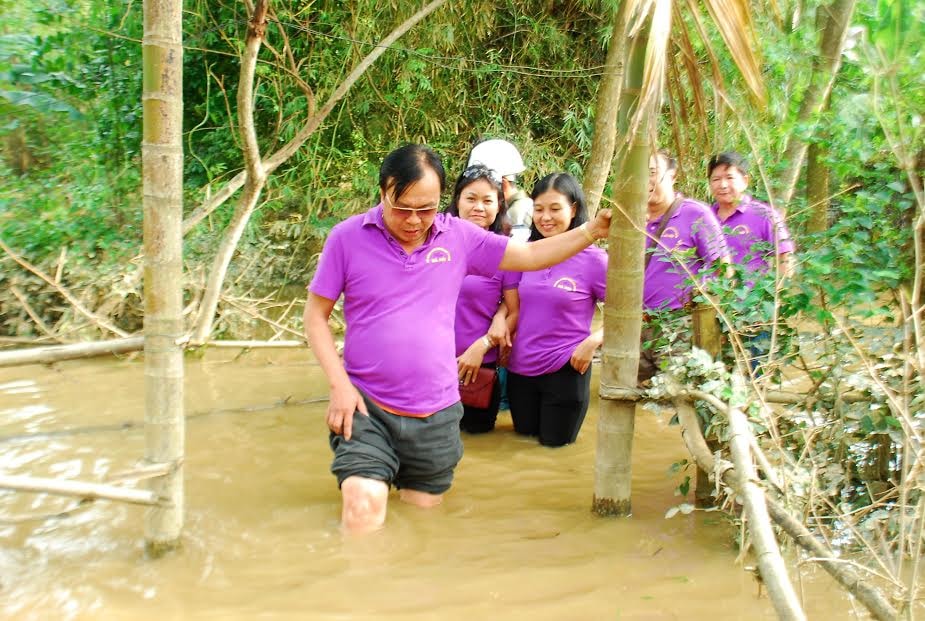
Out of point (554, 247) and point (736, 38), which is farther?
point (554, 247)

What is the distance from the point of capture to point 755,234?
14.7 feet

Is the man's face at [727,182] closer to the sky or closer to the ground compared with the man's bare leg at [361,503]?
closer to the sky

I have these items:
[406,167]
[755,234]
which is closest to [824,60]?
[755,234]

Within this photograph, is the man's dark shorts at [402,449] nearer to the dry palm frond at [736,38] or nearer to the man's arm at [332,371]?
the man's arm at [332,371]

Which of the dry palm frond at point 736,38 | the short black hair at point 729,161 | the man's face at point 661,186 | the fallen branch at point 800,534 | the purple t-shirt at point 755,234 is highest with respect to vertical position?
the dry palm frond at point 736,38

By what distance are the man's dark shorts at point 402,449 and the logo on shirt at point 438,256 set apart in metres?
0.66

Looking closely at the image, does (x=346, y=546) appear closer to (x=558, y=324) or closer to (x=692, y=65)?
(x=558, y=324)

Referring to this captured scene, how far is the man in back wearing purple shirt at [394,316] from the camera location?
3.32 meters

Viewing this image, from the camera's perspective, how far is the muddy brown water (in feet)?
9.05

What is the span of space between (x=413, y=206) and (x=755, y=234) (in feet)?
7.31

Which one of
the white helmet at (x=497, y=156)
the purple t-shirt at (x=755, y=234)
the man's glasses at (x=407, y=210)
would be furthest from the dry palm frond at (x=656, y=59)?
the white helmet at (x=497, y=156)

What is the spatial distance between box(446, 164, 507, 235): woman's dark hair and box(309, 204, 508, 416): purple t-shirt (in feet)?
3.62

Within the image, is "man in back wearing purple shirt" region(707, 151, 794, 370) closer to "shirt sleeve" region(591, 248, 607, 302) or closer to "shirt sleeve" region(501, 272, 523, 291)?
"shirt sleeve" region(591, 248, 607, 302)

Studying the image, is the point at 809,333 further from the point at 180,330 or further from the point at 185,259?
the point at 185,259
